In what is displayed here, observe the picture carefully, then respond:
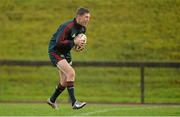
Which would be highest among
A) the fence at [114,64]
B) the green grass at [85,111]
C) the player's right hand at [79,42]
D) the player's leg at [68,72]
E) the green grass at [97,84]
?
the player's right hand at [79,42]

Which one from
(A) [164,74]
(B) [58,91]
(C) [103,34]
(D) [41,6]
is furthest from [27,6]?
(B) [58,91]

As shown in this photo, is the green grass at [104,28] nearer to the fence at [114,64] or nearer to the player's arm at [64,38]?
the fence at [114,64]

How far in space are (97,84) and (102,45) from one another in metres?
3.03

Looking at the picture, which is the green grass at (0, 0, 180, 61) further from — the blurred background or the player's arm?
the player's arm

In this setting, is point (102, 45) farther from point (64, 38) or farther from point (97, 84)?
point (64, 38)

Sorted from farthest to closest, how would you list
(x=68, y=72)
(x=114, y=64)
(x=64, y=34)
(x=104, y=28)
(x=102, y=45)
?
(x=104, y=28) → (x=102, y=45) → (x=114, y=64) → (x=68, y=72) → (x=64, y=34)

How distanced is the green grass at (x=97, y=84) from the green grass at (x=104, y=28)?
3.91 ft

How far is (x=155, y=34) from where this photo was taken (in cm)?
2475

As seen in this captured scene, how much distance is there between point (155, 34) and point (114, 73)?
124 inches

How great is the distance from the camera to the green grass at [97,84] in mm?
20609

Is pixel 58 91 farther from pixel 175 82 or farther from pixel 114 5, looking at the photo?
pixel 114 5

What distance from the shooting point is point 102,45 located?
80.2 ft

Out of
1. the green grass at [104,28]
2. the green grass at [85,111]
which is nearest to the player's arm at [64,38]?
the green grass at [85,111]

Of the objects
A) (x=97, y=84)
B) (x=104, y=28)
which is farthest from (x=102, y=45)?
(x=97, y=84)
